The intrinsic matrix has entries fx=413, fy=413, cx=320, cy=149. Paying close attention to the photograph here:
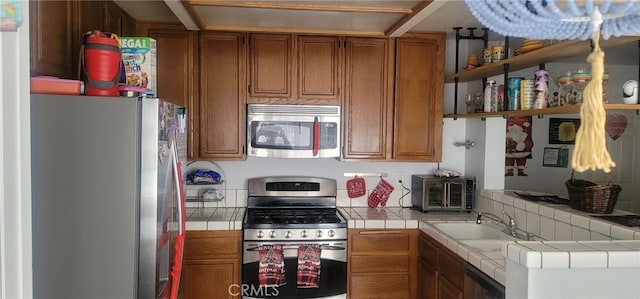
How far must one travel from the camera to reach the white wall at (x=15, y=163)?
1371mm

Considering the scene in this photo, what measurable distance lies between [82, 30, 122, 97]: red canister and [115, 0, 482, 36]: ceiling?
0.56m

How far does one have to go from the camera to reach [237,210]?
305 cm

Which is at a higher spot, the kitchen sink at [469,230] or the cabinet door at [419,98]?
the cabinet door at [419,98]

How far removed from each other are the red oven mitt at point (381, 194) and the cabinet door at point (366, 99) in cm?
35

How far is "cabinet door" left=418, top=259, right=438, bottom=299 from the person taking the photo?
2.53 meters

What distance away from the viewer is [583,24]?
2.51 feet

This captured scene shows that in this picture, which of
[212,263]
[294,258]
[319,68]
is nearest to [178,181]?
[212,263]

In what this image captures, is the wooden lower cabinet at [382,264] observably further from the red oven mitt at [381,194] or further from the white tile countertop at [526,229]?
the red oven mitt at [381,194]

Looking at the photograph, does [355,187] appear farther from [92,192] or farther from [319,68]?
[92,192]

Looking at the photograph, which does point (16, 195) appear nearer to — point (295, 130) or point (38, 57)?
point (38, 57)

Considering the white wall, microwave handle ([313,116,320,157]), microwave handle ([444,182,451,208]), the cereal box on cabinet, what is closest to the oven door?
microwave handle ([313,116,320,157])

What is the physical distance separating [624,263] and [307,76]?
2095 millimetres

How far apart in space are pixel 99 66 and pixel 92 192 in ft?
1.67

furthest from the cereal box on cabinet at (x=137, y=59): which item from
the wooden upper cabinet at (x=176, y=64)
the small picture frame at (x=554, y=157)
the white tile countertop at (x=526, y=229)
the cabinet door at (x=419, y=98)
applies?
the small picture frame at (x=554, y=157)
